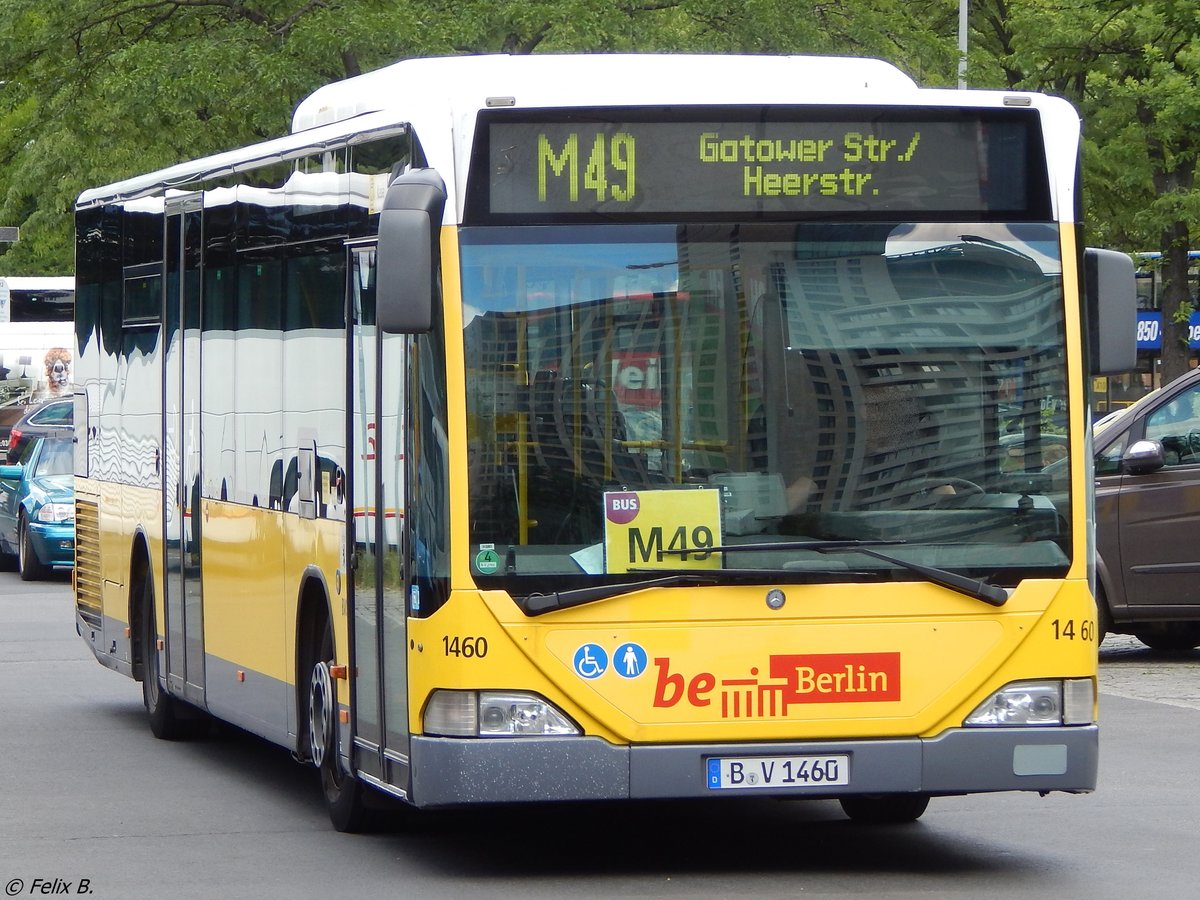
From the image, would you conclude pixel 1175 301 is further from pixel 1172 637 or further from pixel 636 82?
pixel 636 82

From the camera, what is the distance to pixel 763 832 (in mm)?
9453

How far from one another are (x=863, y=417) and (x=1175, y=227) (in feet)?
90.8

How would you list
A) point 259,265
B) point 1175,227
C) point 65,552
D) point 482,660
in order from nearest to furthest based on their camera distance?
point 482,660 → point 259,265 → point 65,552 → point 1175,227

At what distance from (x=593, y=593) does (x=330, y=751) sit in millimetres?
1938

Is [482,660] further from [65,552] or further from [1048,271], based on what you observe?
[65,552]

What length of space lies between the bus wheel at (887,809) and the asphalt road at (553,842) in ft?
0.27

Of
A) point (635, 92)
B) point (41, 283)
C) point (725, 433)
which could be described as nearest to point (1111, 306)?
point (725, 433)

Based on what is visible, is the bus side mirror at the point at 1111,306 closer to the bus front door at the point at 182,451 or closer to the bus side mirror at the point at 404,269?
the bus side mirror at the point at 404,269

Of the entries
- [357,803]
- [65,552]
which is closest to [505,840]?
[357,803]

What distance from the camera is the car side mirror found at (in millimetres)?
15750

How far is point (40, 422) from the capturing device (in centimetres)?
3056

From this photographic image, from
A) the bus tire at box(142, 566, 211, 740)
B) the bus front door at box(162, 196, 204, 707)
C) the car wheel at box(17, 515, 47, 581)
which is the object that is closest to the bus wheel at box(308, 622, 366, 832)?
the bus front door at box(162, 196, 204, 707)

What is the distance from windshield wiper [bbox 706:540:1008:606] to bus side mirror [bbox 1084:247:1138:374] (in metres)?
0.90

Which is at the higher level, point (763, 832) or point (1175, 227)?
point (1175, 227)
